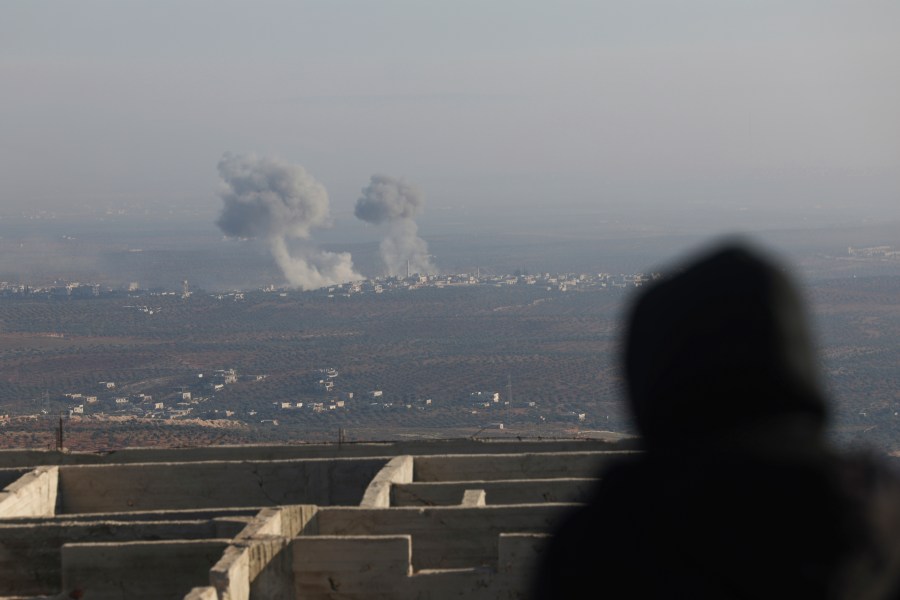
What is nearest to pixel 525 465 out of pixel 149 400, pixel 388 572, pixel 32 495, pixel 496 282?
pixel 388 572

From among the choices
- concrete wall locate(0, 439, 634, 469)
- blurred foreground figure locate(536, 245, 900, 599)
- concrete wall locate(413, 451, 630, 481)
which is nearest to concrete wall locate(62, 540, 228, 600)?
concrete wall locate(413, 451, 630, 481)

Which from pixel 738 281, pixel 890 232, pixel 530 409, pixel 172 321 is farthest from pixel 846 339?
pixel 890 232

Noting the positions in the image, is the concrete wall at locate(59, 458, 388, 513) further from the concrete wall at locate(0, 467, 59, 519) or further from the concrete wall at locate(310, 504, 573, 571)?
the concrete wall at locate(310, 504, 573, 571)

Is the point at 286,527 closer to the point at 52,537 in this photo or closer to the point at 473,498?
the point at 52,537

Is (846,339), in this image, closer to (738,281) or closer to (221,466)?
(221,466)

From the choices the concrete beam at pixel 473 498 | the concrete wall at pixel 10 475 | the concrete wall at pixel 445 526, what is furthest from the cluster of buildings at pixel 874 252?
the concrete wall at pixel 445 526

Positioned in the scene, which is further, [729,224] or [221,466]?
[729,224]

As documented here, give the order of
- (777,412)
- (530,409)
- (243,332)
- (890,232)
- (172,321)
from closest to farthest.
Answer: (777,412)
(530,409)
(243,332)
(172,321)
(890,232)
